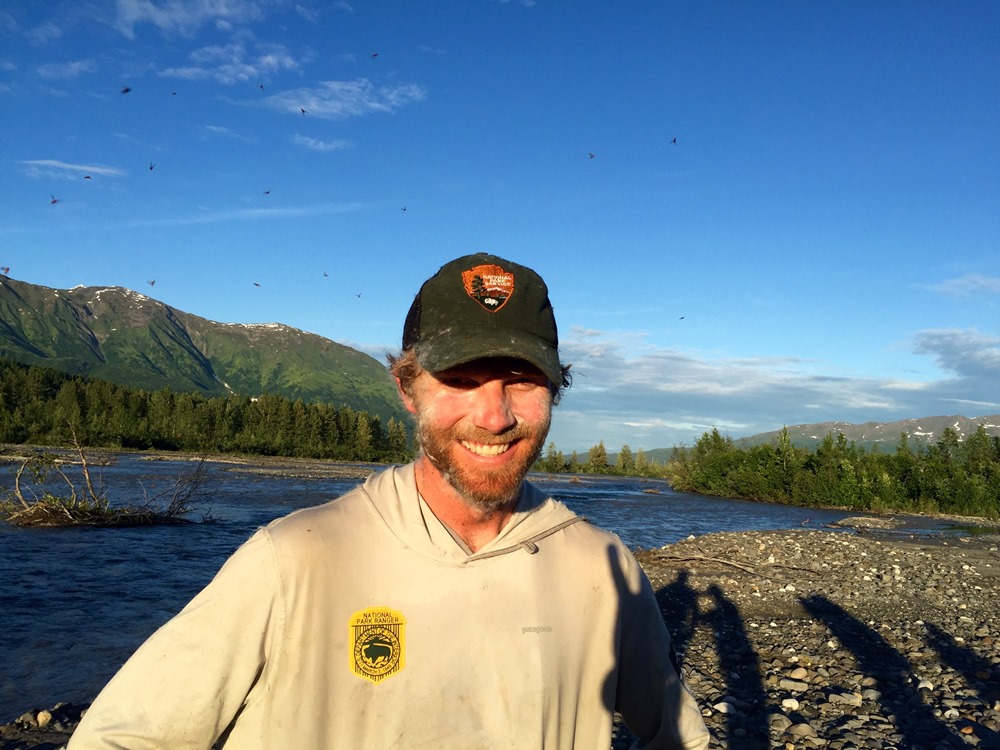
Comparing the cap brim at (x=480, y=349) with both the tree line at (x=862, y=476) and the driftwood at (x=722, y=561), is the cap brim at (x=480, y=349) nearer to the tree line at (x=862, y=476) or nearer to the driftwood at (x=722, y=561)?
the driftwood at (x=722, y=561)

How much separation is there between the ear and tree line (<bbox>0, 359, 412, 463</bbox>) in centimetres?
7142

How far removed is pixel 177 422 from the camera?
3378 inches

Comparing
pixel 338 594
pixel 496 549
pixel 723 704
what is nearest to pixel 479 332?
pixel 496 549

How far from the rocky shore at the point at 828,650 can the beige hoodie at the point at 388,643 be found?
4.80 meters

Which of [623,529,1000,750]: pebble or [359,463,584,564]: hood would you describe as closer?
[359,463,584,564]: hood

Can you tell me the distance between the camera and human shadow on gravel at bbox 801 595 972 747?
637 centimetres

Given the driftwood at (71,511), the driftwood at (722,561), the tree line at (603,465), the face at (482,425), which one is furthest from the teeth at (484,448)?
the tree line at (603,465)

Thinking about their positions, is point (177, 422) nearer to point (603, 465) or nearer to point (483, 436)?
point (603, 465)

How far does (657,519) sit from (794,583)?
55.5 ft

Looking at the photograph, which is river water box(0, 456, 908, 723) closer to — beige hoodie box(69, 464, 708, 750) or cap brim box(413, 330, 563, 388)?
beige hoodie box(69, 464, 708, 750)

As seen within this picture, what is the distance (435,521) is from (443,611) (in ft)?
0.77

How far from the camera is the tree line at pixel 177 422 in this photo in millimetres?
71812

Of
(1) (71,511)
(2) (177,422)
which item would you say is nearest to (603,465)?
(2) (177,422)

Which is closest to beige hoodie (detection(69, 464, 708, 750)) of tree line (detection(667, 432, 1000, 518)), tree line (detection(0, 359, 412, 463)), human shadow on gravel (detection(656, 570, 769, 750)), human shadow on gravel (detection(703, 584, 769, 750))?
human shadow on gravel (detection(656, 570, 769, 750))
